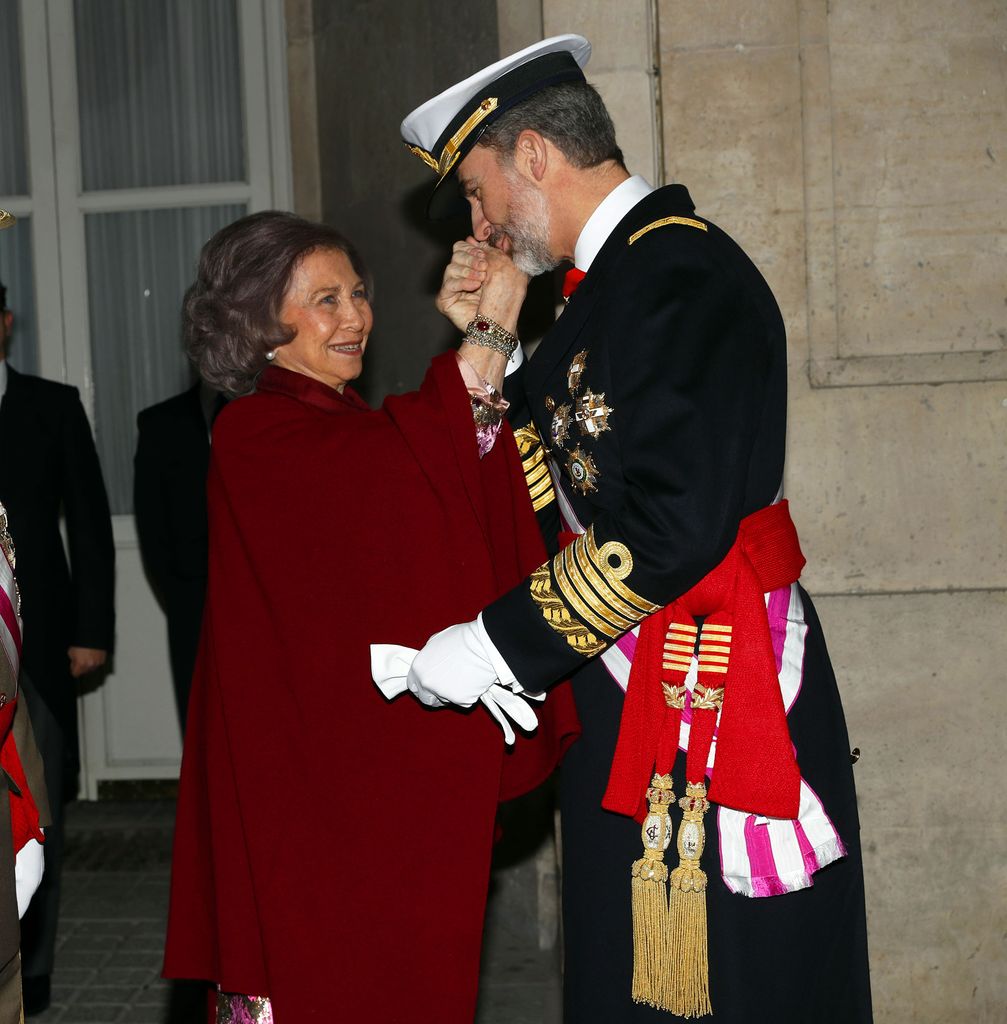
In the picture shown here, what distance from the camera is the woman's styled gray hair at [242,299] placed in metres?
2.48

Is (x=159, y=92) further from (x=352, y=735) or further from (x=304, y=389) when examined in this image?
(x=352, y=735)

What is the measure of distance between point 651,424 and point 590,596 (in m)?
0.27

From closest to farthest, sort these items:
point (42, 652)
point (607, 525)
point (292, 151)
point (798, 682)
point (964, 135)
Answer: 1. point (607, 525)
2. point (798, 682)
3. point (964, 135)
4. point (42, 652)
5. point (292, 151)

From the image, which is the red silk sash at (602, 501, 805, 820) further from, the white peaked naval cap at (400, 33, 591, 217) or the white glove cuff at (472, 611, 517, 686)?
the white peaked naval cap at (400, 33, 591, 217)

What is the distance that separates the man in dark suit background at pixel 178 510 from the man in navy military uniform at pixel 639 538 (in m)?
2.66

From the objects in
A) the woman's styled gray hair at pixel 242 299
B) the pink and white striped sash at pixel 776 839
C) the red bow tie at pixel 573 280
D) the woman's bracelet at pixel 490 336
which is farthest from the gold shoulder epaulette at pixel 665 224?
the woman's styled gray hair at pixel 242 299

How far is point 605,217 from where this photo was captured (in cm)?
221

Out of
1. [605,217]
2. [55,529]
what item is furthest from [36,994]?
[605,217]

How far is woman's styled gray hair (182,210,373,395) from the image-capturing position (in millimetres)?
2479

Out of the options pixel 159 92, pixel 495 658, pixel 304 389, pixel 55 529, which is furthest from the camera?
pixel 159 92

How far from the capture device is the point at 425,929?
2219 millimetres

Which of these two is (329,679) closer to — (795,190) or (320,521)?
(320,521)

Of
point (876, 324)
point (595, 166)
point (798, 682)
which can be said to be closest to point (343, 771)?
point (798, 682)

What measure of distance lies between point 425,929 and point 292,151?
439 cm
